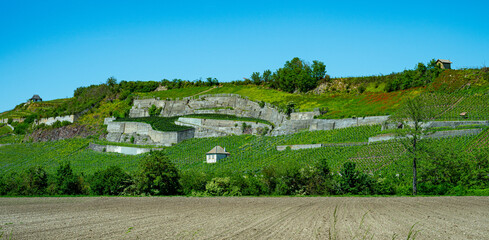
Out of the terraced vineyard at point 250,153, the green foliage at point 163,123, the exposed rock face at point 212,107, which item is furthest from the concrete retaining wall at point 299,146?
the green foliage at point 163,123

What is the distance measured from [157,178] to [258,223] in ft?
88.4

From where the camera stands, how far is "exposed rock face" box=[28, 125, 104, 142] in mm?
101438

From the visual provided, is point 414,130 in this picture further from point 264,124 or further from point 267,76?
point 267,76

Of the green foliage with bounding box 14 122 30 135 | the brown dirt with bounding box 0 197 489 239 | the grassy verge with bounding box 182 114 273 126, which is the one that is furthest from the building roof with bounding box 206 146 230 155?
the green foliage with bounding box 14 122 30 135

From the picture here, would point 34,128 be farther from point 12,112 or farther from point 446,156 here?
point 446,156

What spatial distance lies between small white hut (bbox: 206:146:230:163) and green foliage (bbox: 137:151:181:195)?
1978cm

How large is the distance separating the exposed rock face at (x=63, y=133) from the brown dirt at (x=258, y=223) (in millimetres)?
76251

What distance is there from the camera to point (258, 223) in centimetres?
2153

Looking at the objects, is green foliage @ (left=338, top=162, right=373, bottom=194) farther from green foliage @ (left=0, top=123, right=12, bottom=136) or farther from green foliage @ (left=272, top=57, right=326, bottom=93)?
green foliage @ (left=0, top=123, right=12, bottom=136)

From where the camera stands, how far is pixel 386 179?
138ft

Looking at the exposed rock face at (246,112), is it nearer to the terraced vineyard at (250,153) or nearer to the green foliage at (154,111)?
the green foliage at (154,111)

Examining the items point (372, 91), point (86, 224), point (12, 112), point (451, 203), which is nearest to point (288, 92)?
point (372, 91)

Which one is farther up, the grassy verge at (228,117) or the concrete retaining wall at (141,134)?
the grassy verge at (228,117)

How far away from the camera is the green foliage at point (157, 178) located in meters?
46.9
